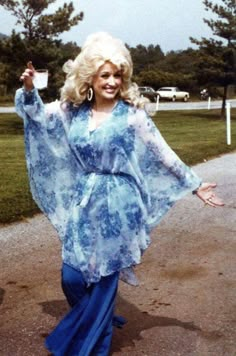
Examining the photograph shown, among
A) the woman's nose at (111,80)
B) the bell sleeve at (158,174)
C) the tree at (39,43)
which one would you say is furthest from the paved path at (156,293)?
the tree at (39,43)

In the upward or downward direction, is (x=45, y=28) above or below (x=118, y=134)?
above

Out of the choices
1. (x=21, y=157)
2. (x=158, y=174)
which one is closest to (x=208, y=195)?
(x=158, y=174)

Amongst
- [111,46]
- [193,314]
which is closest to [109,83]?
[111,46]

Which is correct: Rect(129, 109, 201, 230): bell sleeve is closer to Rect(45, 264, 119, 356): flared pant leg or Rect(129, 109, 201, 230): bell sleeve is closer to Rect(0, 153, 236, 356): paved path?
Rect(45, 264, 119, 356): flared pant leg

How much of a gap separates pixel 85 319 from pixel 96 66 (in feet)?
4.56

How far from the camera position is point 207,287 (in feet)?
16.1

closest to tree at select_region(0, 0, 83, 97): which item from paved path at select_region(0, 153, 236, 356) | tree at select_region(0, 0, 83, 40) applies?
tree at select_region(0, 0, 83, 40)

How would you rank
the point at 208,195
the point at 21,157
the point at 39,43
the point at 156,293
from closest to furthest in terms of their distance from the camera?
the point at 208,195, the point at 156,293, the point at 21,157, the point at 39,43

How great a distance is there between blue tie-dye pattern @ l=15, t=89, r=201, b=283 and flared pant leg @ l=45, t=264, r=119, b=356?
0.24 ft

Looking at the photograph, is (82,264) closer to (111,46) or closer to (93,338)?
(93,338)

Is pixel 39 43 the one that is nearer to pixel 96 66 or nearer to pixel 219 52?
pixel 219 52

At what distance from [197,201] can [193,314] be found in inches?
167

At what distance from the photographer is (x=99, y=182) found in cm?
349

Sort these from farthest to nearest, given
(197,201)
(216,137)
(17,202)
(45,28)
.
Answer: (45,28)
(216,137)
(197,201)
(17,202)
